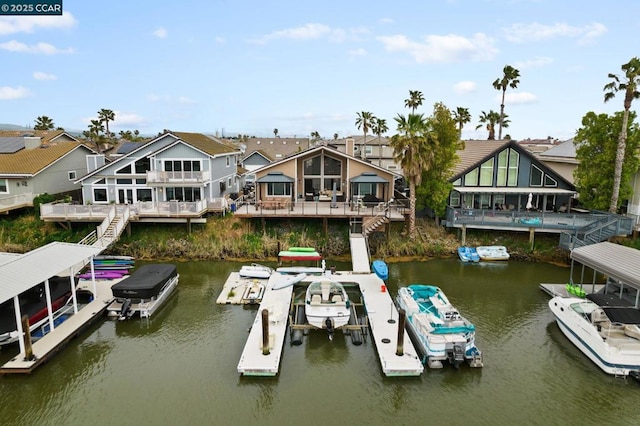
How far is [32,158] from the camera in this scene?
32.4 metres

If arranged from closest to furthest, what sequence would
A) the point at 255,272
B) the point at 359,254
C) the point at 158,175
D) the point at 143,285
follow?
the point at 143,285
the point at 255,272
the point at 359,254
the point at 158,175

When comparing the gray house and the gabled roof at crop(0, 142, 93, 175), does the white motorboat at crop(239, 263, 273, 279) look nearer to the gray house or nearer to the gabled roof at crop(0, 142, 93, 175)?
the gray house

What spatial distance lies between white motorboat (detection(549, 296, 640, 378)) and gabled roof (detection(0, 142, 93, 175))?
3570 centimetres

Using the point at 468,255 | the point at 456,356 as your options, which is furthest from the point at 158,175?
the point at 456,356

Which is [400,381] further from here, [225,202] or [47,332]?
[225,202]

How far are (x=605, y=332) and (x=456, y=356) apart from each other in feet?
20.6

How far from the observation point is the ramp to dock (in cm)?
2395

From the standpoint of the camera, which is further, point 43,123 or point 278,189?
point 43,123

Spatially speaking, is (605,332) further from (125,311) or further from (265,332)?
(125,311)

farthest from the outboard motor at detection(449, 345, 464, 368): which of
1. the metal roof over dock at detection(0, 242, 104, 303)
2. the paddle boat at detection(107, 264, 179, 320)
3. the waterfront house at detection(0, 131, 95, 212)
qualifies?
the waterfront house at detection(0, 131, 95, 212)

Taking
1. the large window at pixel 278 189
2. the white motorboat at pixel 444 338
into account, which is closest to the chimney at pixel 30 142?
the large window at pixel 278 189

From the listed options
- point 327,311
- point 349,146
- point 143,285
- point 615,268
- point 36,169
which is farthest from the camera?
point 349,146

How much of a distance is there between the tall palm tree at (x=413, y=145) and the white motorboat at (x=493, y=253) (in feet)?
21.4

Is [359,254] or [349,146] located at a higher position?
[349,146]
